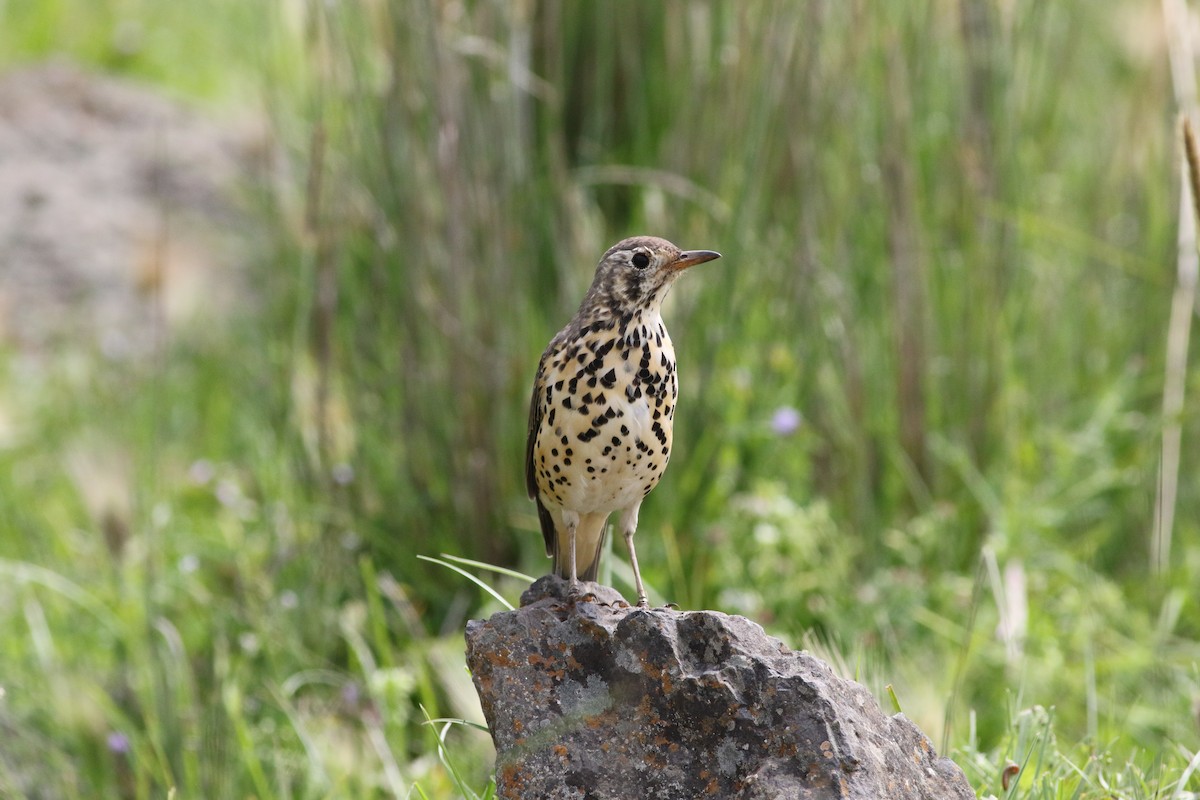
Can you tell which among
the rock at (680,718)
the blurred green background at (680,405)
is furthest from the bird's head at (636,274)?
the blurred green background at (680,405)

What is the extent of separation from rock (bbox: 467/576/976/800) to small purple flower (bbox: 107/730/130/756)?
2007 millimetres

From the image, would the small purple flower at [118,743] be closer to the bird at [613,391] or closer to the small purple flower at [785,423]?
the bird at [613,391]

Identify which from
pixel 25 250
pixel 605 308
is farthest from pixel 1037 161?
pixel 25 250

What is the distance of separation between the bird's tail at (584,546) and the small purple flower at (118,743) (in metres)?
1.62

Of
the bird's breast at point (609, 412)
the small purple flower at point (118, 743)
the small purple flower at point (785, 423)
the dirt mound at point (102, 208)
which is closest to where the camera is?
the bird's breast at point (609, 412)

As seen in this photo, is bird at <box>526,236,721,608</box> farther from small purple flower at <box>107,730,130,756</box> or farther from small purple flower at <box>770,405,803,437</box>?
small purple flower at <box>770,405,803,437</box>

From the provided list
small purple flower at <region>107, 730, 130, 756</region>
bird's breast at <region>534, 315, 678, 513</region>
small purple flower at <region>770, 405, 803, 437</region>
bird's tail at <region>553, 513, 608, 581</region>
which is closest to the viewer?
bird's breast at <region>534, 315, 678, 513</region>

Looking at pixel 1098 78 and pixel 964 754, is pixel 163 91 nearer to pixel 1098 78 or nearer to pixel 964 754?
pixel 1098 78

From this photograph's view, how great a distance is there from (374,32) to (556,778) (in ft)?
13.7

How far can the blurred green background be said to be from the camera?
17.1 feet

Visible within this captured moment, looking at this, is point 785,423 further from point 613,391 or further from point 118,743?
point 118,743

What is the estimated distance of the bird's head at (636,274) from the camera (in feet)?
11.9

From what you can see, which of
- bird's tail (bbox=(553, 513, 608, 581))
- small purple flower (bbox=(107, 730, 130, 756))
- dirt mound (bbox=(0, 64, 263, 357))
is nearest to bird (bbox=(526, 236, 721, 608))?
bird's tail (bbox=(553, 513, 608, 581))

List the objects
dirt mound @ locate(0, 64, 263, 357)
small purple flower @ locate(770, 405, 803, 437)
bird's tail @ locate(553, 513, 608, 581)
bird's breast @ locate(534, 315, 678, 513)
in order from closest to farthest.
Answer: bird's breast @ locate(534, 315, 678, 513) → bird's tail @ locate(553, 513, 608, 581) → small purple flower @ locate(770, 405, 803, 437) → dirt mound @ locate(0, 64, 263, 357)
